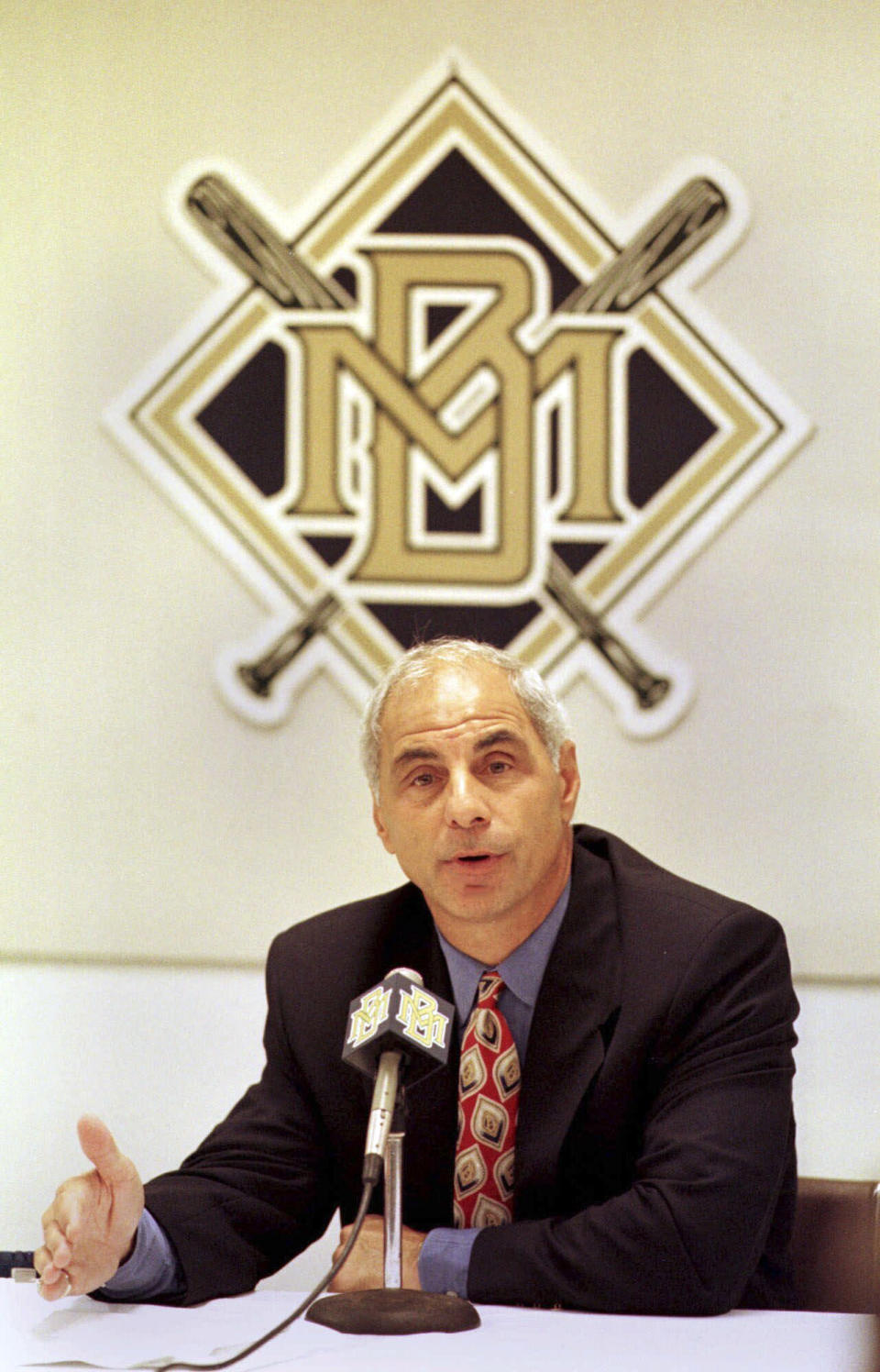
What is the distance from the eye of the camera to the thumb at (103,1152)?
1.62 meters

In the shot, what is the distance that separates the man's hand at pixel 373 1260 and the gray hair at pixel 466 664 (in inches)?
24.9

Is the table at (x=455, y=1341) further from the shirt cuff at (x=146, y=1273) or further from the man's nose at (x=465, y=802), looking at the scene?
the man's nose at (x=465, y=802)

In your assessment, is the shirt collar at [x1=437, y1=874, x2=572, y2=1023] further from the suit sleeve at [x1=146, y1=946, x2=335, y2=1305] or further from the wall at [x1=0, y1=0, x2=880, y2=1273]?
the wall at [x1=0, y1=0, x2=880, y2=1273]

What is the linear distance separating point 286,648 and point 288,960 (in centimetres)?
A: 95

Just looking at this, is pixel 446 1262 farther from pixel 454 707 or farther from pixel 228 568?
pixel 228 568

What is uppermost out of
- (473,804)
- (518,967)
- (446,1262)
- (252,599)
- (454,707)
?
(252,599)

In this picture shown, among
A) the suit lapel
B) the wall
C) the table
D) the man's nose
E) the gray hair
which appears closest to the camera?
the table

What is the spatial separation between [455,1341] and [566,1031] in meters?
0.51

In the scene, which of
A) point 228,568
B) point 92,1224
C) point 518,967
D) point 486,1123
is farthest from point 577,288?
point 92,1224

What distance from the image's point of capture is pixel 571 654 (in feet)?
9.88

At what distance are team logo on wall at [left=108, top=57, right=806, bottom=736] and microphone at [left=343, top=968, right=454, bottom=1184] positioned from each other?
1.49m

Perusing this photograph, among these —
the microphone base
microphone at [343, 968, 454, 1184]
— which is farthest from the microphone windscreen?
the microphone base

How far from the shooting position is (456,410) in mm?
3035

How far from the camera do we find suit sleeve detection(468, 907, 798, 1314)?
5.62ft
